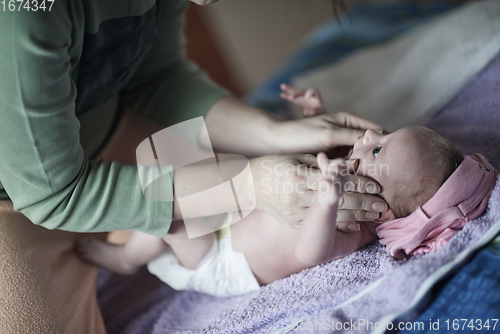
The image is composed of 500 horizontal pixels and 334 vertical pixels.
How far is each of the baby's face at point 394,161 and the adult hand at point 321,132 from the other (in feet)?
0.22

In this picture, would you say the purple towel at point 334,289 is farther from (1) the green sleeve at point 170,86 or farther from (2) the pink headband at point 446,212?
(1) the green sleeve at point 170,86

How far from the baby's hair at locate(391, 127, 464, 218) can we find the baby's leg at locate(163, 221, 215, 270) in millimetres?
366

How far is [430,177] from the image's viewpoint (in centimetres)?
67

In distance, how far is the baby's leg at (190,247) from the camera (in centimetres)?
80

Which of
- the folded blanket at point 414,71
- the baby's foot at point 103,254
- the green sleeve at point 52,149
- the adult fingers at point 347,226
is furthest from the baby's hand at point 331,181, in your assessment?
the folded blanket at point 414,71

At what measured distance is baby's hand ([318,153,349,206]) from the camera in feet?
1.88

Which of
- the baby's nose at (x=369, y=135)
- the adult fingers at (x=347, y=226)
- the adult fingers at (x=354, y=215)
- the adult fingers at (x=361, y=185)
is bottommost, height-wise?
the adult fingers at (x=347, y=226)

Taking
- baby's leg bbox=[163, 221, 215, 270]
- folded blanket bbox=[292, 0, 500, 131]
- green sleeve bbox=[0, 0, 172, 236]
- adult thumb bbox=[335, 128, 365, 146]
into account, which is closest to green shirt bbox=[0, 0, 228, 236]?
green sleeve bbox=[0, 0, 172, 236]

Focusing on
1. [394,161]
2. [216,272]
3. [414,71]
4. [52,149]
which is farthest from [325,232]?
[414,71]

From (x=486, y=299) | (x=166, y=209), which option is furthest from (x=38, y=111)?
(x=486, y=299)

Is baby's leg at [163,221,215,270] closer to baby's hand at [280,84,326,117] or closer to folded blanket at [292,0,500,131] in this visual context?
baby's hand at [280,84,326,117]

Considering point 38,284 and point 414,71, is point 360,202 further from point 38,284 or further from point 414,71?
point 414,71

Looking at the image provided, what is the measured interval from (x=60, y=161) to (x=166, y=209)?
18 cm

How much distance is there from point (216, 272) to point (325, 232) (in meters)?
0.30
